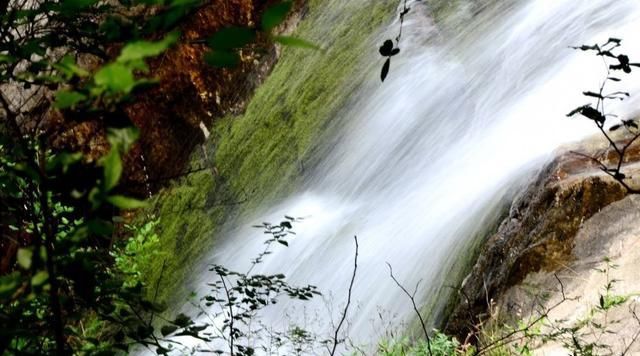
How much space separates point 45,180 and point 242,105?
7290 mm

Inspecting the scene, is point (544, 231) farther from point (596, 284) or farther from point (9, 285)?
point (9, 285)

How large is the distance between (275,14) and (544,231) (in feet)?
10.4

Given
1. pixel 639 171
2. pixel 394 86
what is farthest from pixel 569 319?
pixel 394 86

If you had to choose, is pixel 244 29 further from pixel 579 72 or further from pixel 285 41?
pixel 579 72

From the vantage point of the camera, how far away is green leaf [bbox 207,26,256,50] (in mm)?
867

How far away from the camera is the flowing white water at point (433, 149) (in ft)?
16.2

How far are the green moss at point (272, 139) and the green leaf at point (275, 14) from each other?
6022 mm

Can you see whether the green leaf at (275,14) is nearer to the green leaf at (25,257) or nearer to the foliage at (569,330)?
the green leaf at (25,257)

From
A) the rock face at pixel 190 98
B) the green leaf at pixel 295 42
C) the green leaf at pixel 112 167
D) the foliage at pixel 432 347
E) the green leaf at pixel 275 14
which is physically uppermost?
the rock face at pixel 190 98

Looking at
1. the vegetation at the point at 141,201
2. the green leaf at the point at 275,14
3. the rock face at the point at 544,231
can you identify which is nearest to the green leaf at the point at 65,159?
the vegetation at the point at 141,201

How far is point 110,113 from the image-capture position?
963 millimetres

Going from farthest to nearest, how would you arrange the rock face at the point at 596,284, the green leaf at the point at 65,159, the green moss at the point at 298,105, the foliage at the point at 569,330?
the green moss at the point at 298,105
the rock face at the point at 596,284
the foliage at the point at 569,330
the green leaf at the point at 65,159

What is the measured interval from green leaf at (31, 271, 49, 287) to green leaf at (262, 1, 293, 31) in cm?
47

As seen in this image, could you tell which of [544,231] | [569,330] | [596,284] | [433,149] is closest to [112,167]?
[569,330]
